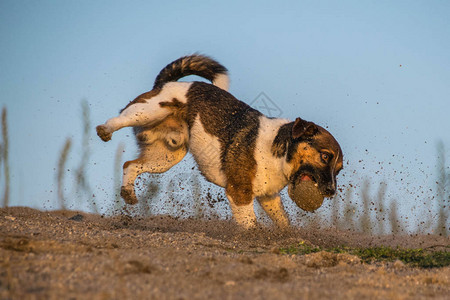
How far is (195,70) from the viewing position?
8266mm

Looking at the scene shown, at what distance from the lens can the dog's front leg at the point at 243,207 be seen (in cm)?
677

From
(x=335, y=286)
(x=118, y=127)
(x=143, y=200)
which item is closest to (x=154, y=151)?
(x=118, y=127)

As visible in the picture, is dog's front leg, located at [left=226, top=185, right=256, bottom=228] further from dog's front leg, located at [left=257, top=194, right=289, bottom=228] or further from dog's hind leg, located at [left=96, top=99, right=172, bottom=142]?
dog's hind leg, located at [left=96, top=99, right=172, bottom=142]

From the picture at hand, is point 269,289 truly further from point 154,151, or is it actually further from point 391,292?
point 154,151

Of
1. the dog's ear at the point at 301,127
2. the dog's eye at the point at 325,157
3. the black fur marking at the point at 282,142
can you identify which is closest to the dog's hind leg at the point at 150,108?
the black fur marking at the point at 282,142

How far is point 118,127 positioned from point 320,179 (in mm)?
3112

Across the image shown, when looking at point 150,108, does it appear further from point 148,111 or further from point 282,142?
point 282,142

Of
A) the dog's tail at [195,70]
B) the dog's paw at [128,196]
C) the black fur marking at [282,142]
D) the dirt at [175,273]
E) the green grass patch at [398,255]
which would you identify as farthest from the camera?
the dog's tail at [195,70]

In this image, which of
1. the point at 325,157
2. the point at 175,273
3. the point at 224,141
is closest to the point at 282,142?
the point at 325,157

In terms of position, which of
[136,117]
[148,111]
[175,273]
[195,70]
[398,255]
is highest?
[195,70]

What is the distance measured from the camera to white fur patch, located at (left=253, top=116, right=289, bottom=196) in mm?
6810

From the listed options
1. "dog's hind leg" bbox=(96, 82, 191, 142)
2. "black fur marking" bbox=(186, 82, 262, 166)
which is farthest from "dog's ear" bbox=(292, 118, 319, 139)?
"dog's hind leg" bbox=(96, 82, 191, 142)

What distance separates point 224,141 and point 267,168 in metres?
0.82

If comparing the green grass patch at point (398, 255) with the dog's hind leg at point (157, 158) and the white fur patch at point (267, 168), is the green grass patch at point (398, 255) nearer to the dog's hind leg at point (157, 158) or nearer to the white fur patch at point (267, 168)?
the white fur patch at point (267, 168)
